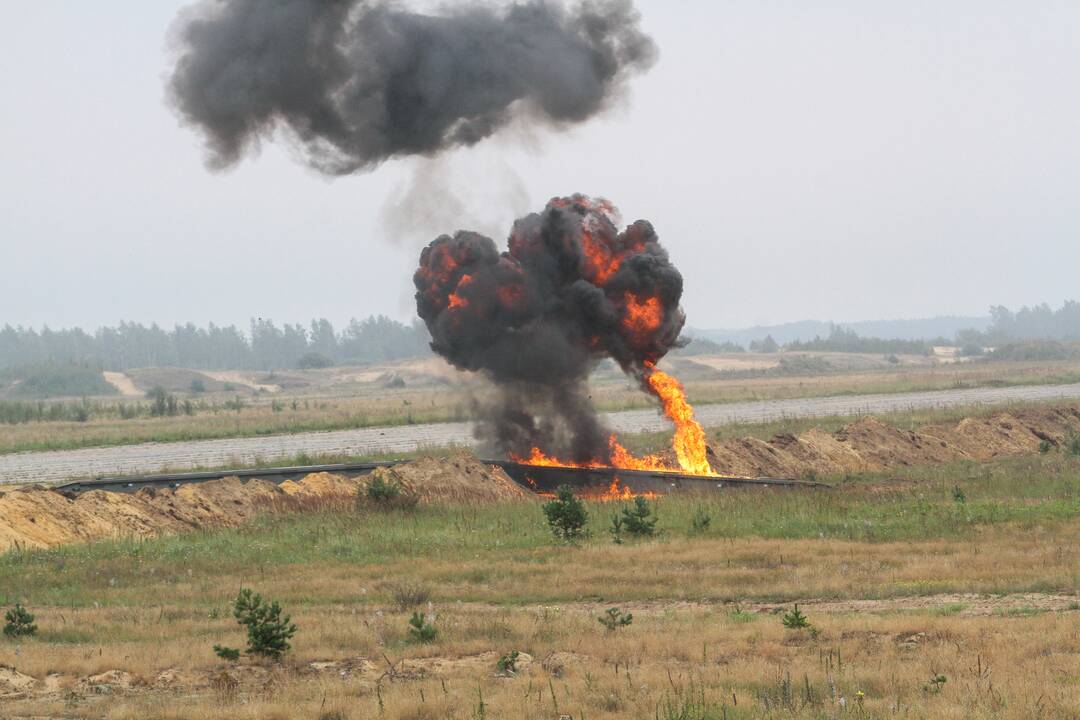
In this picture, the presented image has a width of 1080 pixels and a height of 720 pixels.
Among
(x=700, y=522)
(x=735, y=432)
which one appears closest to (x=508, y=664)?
(x=700, y=522)

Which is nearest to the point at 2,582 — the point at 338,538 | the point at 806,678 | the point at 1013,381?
the point at 338,538

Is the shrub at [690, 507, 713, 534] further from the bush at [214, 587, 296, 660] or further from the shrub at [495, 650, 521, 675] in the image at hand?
the bush at [214, 587, 296, 660]

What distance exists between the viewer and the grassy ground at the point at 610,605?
13117mm

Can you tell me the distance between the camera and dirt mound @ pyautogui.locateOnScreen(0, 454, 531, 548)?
2862 centimetres

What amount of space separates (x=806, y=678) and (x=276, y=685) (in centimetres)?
A: 630

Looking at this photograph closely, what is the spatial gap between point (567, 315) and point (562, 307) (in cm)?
32

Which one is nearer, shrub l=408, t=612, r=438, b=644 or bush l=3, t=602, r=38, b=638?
shrub l=408, t=612, r=438, b=644

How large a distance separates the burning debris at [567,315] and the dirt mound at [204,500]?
4356 mm

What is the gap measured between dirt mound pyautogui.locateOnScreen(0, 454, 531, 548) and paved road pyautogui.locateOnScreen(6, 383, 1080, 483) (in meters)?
14.6

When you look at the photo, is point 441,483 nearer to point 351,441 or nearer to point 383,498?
point 383,498

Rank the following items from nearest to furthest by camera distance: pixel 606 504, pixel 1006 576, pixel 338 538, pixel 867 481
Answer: pixel 1006 576 < pixel 338 538 < pixel 606 504 < pixel 867 481

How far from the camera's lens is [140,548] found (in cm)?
2589

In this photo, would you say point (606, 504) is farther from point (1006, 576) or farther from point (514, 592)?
point (1006, 576)

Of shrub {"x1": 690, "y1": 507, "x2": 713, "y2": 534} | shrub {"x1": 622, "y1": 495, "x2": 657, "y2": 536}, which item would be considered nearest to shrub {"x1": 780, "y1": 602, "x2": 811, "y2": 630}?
shrub {"x1": 622, "y1": 495, "x2": 657, "y2": 536}
